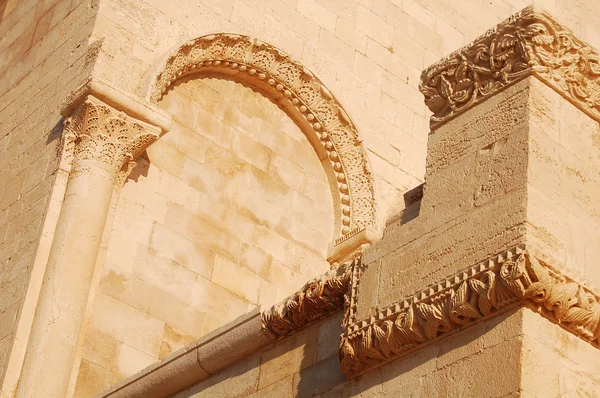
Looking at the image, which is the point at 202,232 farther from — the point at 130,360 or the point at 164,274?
the point at 130,360

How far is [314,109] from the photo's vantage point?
11.5 metres

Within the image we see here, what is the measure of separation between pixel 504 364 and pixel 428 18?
28.1 ft

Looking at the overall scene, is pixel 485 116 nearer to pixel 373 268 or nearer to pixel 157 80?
pixel 373 268

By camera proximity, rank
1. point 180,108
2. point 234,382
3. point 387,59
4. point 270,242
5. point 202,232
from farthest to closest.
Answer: point 387,59 → point 270,242 → point 180,108 → point 202,232 → point 234,382

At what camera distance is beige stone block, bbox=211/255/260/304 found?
10398 millimetres

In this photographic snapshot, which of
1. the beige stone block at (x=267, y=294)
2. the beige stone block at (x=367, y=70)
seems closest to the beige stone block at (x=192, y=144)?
the beige stone block at (x=267, y=294)

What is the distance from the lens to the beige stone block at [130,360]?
9.43 meters

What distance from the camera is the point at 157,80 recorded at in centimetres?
1007

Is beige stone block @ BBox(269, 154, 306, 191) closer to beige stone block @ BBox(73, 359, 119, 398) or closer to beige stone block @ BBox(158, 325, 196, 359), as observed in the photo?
beige stone block @ BBox(158, 325, 196, 359)

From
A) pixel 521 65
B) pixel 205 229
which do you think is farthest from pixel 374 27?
pixel 521 65

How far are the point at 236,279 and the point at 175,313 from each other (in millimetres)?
785

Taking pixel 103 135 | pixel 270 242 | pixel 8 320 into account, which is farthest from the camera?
pixel 270 242

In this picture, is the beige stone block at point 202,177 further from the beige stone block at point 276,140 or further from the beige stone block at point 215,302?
the beige stone block at point 215,302

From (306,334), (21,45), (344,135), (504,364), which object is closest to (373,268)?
(306,334)
